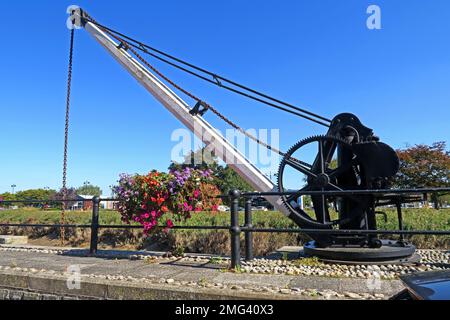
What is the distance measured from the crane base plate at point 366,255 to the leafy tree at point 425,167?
2841cm

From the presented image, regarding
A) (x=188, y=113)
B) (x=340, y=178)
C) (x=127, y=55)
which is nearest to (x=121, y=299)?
(x=340, y=178)

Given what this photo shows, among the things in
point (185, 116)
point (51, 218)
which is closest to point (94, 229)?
point (185, 116)

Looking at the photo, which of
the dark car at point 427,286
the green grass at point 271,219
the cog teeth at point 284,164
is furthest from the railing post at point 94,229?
the dark car at point 427,286

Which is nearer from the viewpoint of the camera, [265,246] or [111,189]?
[111,189]

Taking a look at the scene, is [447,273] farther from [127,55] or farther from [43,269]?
[127,55]

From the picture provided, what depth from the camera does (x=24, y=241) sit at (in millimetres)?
10258

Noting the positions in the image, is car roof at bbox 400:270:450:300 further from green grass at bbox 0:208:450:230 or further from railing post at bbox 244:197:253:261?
green grass at bbox 0:208:450:230

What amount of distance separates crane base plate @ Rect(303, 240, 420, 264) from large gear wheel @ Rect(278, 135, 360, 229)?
1.32ft

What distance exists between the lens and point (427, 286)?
1.85 m

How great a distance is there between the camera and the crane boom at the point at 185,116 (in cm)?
658

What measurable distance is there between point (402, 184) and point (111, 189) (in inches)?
1234

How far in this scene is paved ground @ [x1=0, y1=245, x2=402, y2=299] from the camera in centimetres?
352

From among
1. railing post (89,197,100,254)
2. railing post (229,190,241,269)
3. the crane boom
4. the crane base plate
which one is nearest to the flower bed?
railing post (89,197,100,254)

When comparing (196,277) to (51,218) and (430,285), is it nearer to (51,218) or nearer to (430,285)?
(430,285)
